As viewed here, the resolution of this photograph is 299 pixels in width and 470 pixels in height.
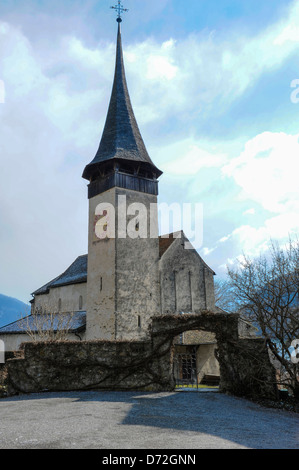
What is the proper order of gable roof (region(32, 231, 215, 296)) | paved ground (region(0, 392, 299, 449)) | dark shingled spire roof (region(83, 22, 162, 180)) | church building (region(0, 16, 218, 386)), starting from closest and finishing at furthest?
paved ground (region(0, 392, 299, 449)), church building (region(0, 16, 218, 386)), dark shingled spire roof (region(83, 22, 162, 180)), gable roof (region(32, 231, 215, 296))

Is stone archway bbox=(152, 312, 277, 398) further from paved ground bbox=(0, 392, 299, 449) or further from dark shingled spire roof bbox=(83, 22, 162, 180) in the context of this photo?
dark shingled spire roof bbox=(83, 22, 162, 180)

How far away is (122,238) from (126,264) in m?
1.78

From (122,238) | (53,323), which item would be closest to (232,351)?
(122,238)

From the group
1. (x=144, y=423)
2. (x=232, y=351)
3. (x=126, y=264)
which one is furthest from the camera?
(x=126, y=264)

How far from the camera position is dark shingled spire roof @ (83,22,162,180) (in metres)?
29.0

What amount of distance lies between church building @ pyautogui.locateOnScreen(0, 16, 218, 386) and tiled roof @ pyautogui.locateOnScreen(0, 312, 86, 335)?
4.1 inches

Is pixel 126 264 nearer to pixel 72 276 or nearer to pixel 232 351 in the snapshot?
pixel 72 276

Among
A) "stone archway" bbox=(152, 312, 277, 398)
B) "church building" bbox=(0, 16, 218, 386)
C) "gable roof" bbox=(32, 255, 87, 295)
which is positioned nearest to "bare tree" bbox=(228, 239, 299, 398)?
"stone archway" bbox=(152, 312, 277, 398)

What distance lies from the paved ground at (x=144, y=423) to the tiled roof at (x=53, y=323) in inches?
480

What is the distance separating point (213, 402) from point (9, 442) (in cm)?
737

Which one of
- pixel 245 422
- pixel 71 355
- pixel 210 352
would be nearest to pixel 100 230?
pixel 210 352

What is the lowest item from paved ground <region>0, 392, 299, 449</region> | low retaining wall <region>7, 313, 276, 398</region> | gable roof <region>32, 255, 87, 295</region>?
paved ground <region>0, 392, 299, 449</region>

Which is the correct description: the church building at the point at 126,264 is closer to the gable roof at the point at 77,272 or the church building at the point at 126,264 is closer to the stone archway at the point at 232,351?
the gable roof at the point at 77,272

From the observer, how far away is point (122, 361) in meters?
15.9
